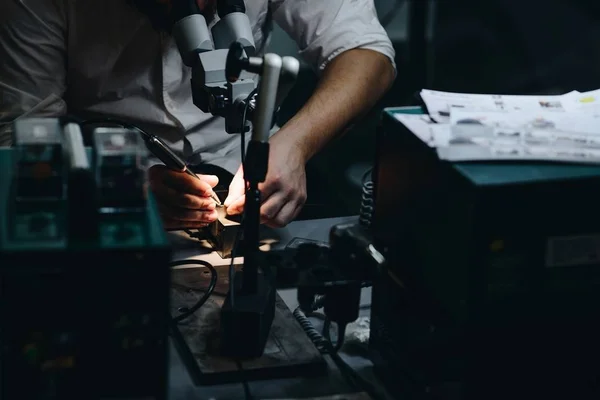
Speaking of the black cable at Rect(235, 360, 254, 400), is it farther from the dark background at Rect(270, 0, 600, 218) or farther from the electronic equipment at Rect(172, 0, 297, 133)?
the dark background at Rect(270, 0, 600, 218)

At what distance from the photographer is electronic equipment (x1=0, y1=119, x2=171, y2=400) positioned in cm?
89

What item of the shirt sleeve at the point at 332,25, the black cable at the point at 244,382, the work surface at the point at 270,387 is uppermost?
the shirt sleeve at the point at 332,25

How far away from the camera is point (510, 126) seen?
3.61 ft

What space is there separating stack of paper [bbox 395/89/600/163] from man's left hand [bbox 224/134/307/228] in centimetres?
40

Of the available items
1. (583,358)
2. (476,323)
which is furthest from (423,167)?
(583,358)

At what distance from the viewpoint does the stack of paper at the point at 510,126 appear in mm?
1017

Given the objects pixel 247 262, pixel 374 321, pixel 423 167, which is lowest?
pixel 374 321

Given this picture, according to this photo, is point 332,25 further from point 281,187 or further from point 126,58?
point 281,187

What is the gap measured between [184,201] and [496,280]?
24.1 inches

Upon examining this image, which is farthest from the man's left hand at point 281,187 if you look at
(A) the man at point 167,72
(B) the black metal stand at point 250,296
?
(B) the black metal stand at point 250,296

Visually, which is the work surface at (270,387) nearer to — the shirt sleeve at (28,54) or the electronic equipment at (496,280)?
the electronic equipment at (496,280)

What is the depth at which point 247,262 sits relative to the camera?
1099mm

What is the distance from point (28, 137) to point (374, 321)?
Result: 52cm

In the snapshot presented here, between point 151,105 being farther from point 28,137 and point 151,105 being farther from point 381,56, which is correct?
point 28,137
